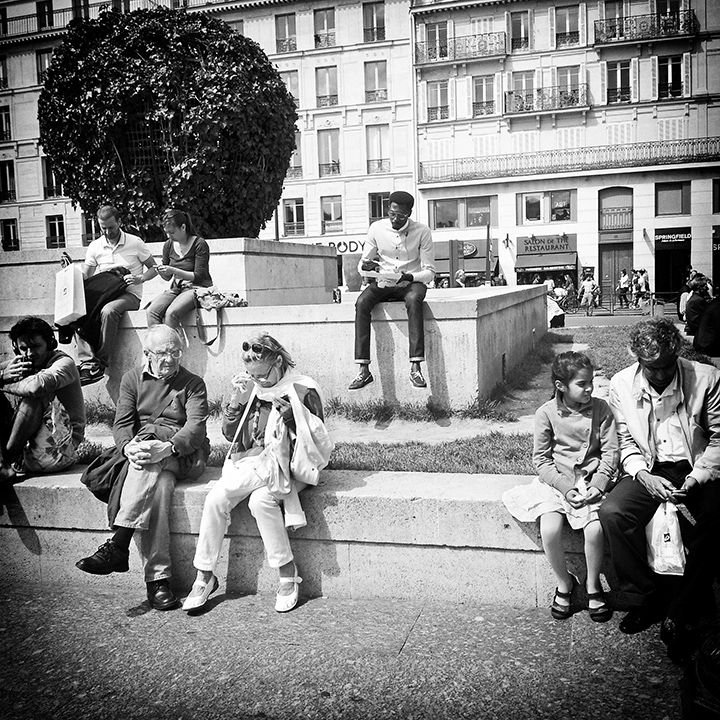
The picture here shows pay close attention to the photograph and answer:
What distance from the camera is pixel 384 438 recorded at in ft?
21.5

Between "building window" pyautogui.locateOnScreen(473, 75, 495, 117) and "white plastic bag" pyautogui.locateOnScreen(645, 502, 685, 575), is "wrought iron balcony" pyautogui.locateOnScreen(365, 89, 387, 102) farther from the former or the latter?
"white plastic bag" pyautogui.locateOnScreen(645, 502, 685, 575)

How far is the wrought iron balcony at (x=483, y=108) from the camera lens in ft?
131

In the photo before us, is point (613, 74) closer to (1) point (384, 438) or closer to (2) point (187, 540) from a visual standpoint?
(1) point (384, 438)

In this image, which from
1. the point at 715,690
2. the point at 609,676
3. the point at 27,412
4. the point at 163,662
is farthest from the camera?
the point at 27,412

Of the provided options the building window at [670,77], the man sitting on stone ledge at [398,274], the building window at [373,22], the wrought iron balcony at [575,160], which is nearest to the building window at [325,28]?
the building window at [373,22]

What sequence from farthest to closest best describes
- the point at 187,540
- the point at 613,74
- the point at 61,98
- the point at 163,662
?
the point at 613,74 < the point at 61,98 < the point at 187,540 < the point at 163,662

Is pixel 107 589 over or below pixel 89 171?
below

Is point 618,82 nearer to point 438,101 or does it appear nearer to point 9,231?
point 438,101

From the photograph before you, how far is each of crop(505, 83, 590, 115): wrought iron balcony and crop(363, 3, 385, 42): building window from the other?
722cm

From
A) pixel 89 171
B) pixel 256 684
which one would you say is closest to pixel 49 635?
pixel 256 684

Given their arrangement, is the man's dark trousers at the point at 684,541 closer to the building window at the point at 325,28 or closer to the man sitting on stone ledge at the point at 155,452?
the man sitting on stone ledge at the point at 155,452

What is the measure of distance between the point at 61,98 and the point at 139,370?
6013mm

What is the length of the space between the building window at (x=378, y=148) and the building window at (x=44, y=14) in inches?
1154

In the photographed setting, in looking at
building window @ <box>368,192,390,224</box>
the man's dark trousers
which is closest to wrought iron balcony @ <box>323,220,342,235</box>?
building window @ <box>368,192,390,224</box>
